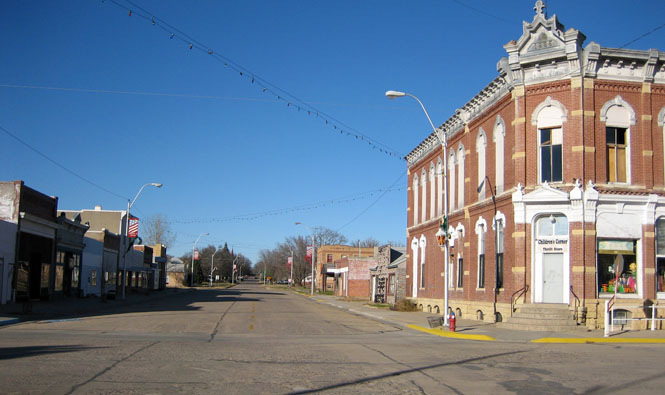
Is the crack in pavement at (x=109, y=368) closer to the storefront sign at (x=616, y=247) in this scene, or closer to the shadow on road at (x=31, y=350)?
the shadow on road at (x=31, y=350)

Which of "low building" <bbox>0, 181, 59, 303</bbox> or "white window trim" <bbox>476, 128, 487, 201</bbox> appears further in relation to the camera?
"low building" <bbox>0, 181, 59, 303</bbox>

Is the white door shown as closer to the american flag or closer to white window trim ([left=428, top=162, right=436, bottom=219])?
white window trim ([left=428, top=162, right=436, bottom=219])

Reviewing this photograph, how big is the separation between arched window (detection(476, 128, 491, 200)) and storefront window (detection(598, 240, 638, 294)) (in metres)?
6.97

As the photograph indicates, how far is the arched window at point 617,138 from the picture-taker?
24.7m

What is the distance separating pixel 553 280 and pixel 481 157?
27.0ft

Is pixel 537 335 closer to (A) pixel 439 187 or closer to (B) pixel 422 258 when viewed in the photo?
(A) pixel 439 187

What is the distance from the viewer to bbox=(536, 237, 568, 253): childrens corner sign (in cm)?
2458

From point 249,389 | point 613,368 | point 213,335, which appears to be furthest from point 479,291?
point 249,389

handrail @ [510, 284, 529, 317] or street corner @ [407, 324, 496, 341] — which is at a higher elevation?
handrail @ [510, 284, 529, 317]

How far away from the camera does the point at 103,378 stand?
1039cm

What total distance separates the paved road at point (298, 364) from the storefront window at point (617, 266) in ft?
20.9

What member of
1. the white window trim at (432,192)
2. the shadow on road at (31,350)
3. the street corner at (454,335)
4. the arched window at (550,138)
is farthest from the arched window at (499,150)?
the shadow on road at (31,350)

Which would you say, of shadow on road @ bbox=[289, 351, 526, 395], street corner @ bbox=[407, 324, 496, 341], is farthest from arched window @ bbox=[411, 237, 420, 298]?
shadow on road @ bbox=[289, 351, 526, 395]

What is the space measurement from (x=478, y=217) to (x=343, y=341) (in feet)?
46.7
